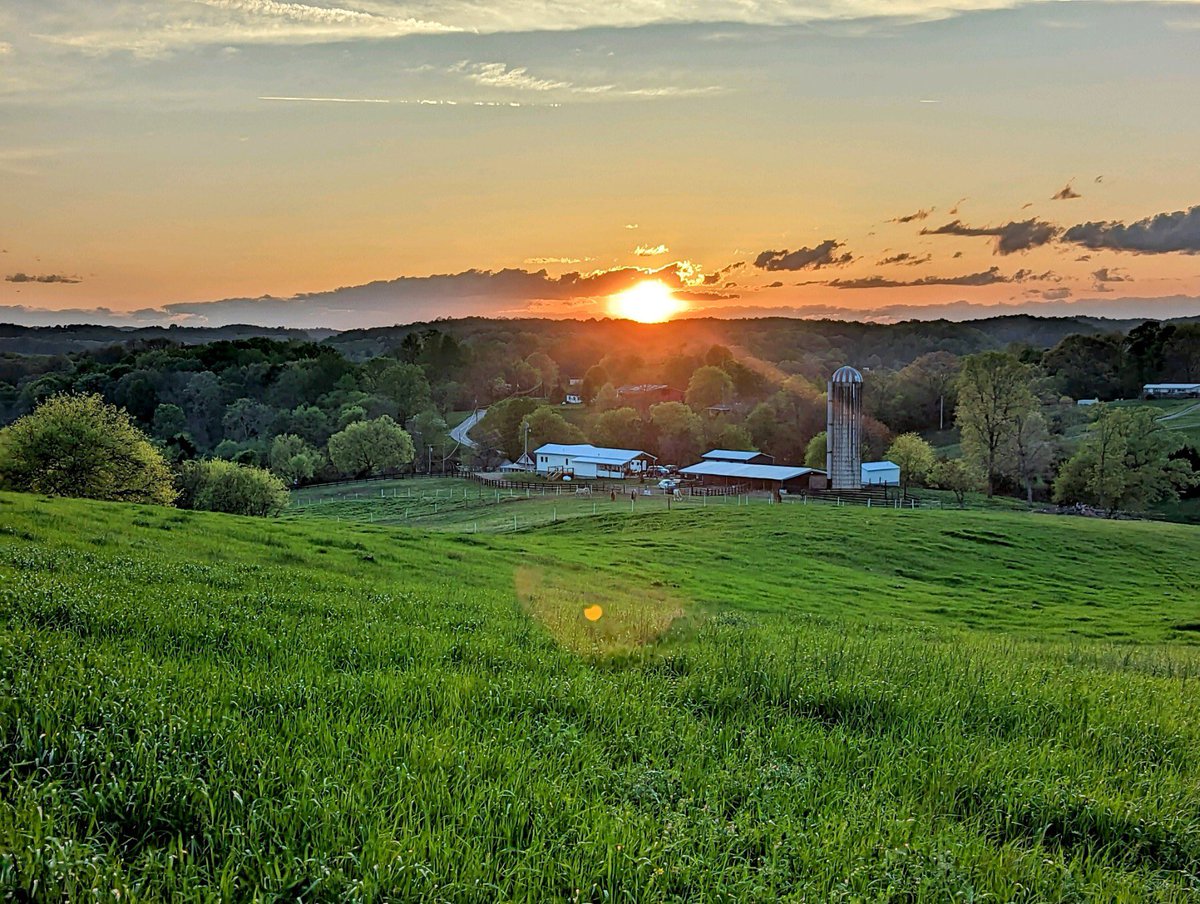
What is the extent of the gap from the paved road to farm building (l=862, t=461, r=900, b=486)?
56.1 metres

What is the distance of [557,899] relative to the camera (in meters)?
3.71

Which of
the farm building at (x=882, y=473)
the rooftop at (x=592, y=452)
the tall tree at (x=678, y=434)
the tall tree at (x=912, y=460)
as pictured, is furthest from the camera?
the tall tree at (x=678, y=434)

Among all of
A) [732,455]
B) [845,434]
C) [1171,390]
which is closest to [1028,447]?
[845,434]

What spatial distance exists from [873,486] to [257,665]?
80839 millimetres

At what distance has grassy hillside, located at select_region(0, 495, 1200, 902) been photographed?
393 cm

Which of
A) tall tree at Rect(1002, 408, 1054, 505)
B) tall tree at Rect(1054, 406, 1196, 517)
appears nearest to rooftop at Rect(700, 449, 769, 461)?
tall tree at Rect(1002, 408, 1054, 505)

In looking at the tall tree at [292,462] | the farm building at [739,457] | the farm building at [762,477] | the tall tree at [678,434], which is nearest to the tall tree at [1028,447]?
the farm building at [762,477]

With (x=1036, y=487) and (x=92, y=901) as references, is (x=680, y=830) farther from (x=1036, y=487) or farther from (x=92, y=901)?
(x=1036, y=487)

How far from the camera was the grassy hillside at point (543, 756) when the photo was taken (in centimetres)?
393

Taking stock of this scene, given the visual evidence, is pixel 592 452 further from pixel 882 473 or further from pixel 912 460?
pixel 912 460

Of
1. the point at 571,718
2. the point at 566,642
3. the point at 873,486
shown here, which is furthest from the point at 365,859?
the point at 873,486

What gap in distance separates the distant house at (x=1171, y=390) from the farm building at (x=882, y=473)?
6240 cm

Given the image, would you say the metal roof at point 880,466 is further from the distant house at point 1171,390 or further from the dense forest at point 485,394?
the distant house at point 1171,390

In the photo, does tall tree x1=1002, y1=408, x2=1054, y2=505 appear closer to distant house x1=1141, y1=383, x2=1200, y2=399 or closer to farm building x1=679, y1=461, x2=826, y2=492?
farm building x1=679, y1=461, x2=826, y2=492
